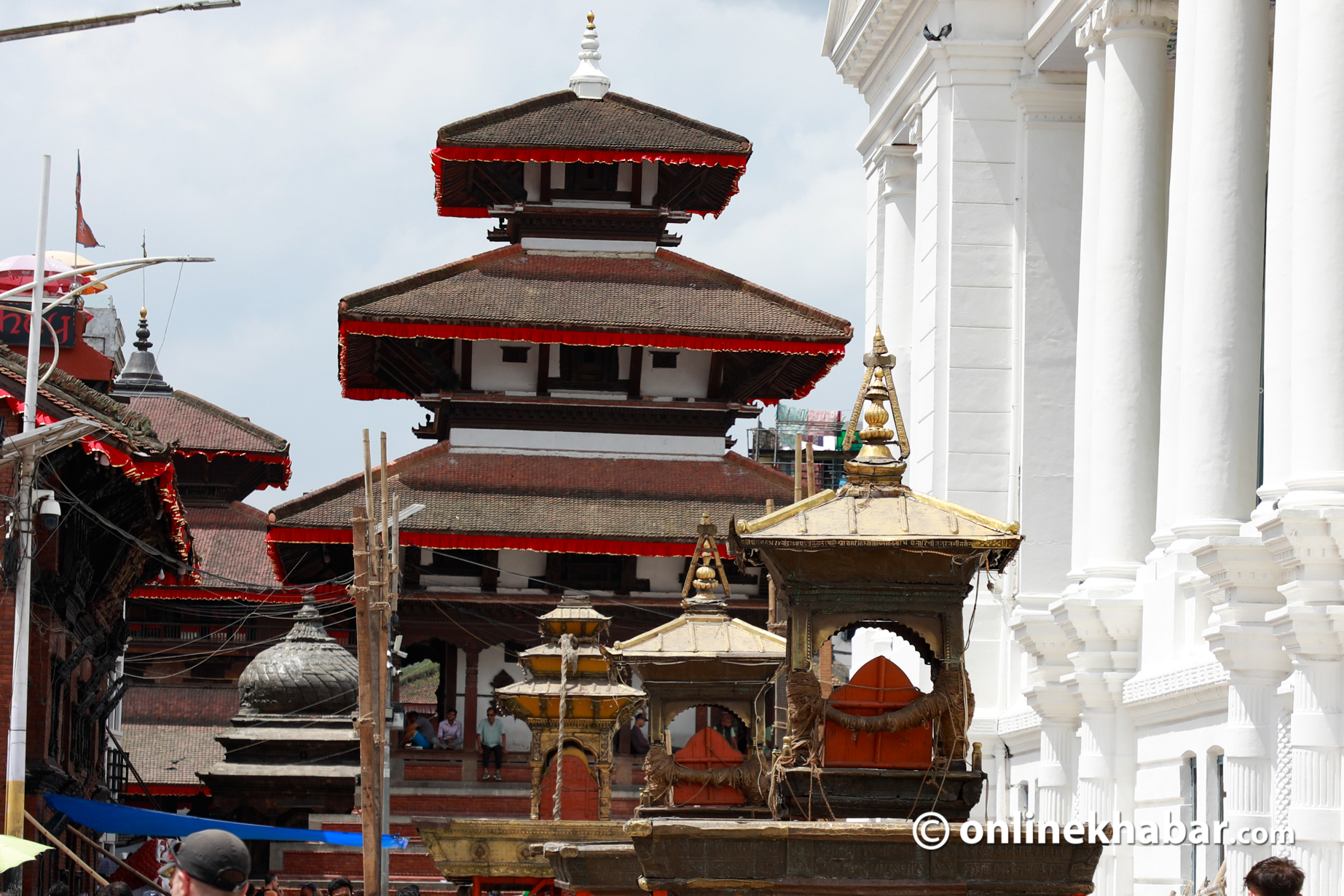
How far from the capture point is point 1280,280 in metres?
18.8

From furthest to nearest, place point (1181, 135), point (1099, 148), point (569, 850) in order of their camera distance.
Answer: point (1099, 148), point (1181, 135), point (569, 850)

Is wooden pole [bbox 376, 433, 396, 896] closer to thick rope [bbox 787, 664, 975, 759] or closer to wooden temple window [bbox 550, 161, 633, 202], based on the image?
wooden temple window [bbox 550, 161, 633, 202]

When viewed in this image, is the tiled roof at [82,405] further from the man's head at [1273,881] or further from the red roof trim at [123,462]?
the man's head at [1273,881]

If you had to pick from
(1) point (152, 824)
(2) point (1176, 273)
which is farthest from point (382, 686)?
(2) point (1176, 273)

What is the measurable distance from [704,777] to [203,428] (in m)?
47.0

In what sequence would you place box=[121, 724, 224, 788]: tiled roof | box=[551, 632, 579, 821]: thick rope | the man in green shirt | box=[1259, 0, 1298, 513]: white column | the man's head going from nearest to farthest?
the man's head → box=[1259, 0, 1298, 513]: white column → box=[551, 632, 579, 821]: thick rope → the man in green shirt → box=[121, 724, 224, 788]: tiled roof

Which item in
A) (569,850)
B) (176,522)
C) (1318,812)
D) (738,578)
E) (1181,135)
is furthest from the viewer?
(738,578)

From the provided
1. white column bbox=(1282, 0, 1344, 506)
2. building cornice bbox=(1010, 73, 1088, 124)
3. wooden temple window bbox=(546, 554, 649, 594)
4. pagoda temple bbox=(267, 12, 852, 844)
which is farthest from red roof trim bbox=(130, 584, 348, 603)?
white column bbox=(1282, 0, 1344, 506)

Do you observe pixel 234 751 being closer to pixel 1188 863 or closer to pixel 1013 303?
pixel 1013 303

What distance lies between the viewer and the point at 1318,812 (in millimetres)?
16922

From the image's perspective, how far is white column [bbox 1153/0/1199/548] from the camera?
22.4 m

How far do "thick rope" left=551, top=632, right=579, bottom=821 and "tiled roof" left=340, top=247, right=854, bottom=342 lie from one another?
14.8 meters

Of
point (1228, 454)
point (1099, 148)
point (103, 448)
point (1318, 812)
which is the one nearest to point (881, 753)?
point (1318, 812)

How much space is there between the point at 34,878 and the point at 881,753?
24.6 m
